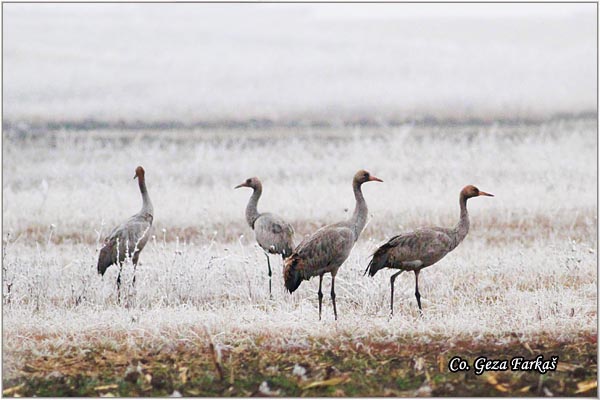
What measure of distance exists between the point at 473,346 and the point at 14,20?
Answer: 4.55 metres

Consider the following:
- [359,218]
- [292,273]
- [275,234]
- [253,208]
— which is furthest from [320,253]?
[253,208]

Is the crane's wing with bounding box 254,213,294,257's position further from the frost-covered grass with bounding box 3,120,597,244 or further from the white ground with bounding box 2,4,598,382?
the frost-covered grass with bounding box 3,120,597,244

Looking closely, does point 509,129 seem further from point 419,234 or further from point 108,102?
point 108,102

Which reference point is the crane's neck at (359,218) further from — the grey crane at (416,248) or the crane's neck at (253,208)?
the crane's neck at (253,208)

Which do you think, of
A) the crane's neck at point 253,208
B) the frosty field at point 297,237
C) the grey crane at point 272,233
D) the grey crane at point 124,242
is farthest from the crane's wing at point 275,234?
the grey crane at point 124,242

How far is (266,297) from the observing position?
6684mm

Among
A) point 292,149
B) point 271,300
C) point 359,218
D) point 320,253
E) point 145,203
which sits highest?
point 292,149

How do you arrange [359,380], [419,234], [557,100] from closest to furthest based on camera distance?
[359,380] < [419,234] < [557,100]

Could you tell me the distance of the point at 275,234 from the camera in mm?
6828

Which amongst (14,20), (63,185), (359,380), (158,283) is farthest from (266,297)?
(14,20)

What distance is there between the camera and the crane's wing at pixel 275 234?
6809mm

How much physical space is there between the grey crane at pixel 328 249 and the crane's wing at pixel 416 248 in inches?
11.0

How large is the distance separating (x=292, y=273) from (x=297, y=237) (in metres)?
1.58

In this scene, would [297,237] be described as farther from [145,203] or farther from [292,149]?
[145,203]
